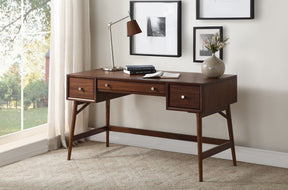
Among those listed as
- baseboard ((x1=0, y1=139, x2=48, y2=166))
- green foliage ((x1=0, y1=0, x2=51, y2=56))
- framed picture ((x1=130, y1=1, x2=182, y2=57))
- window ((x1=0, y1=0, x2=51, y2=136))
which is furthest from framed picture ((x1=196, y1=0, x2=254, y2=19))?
baseboard ((x1=0, y1=139, x2=48, y2=166))

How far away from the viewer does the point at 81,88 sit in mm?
3732

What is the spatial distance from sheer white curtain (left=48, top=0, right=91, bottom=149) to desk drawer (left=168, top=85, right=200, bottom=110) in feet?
4.01

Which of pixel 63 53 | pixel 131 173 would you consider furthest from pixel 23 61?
pixel 131 173

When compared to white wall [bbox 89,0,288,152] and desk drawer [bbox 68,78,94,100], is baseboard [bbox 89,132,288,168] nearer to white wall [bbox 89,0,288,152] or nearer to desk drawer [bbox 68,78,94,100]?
white wall [bbox 89,0,288,152]

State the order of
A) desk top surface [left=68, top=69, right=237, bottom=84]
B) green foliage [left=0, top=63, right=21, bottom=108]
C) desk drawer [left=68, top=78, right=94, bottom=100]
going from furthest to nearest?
green foliage [left=0, top=63, right=21, bottom=108], desk drawer [left=68, top=78, right=94, bottom=100], desk top surface [left=68, top=69, right=237, bottom=84]

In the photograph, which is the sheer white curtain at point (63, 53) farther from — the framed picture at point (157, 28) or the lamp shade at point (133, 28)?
the lamp shade at point (133, 28)

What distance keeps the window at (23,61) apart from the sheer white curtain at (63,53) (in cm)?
24

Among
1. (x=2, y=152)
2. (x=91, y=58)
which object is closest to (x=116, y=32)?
(x=91, y=58)

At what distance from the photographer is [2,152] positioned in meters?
3.67

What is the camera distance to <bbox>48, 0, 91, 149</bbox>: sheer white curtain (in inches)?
160

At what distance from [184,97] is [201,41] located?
78 cm

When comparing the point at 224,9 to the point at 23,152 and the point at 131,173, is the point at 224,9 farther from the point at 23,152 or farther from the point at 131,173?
the point at 23,152

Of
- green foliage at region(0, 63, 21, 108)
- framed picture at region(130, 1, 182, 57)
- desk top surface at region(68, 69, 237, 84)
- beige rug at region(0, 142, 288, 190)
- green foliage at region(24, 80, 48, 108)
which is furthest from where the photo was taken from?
green foliage at region(24, 80, 48, 108)

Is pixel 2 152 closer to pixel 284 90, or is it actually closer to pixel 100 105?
pixel 100 105
